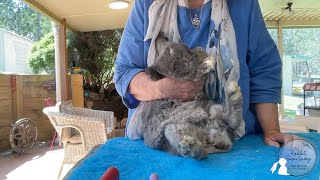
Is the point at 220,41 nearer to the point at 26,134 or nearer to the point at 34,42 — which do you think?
the point at 26,134

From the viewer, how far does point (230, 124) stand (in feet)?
3.14

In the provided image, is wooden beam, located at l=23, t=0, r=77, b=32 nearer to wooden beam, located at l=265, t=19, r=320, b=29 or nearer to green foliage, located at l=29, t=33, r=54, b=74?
green foliage, located at l=29, t=33, r=54, b=74

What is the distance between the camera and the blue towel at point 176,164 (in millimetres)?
676

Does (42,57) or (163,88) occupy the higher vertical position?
(42,57)

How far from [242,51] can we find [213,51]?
0.42 ft

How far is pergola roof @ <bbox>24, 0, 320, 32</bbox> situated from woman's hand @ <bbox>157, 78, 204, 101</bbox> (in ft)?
12.8

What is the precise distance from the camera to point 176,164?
75 centimetres

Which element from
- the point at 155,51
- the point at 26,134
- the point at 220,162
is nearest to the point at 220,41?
the point at 155,51

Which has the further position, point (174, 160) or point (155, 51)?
point (155, 51)

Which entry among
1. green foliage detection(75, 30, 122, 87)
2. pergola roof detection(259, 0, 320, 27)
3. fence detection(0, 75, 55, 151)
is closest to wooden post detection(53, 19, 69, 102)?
fence detection(0, 75, 55, 151)

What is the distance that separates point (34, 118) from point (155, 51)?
18.9ft

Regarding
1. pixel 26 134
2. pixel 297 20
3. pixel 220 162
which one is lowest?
pixel 26 134

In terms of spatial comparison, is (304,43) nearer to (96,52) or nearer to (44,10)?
(96,52)

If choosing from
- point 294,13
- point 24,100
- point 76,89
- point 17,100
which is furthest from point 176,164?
point 294,13
